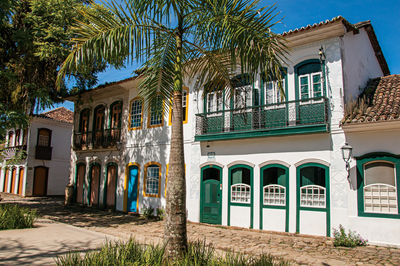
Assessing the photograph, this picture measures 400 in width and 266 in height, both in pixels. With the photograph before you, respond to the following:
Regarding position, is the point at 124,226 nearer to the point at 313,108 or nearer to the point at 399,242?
the point at 313,108

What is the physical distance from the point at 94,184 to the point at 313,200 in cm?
1252

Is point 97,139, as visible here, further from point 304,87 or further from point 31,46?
point 304,87

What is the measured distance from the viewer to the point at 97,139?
687 inches

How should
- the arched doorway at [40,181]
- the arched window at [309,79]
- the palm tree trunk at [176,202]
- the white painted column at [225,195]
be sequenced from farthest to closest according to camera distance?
the arched doorway at [40,181] < the white painted column at [225,195] < the arched window at [309,79] < the palm tree trunk at [176,202]

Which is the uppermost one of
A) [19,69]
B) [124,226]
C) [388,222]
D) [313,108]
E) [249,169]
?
[19,69]

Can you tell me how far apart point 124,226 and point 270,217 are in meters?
5.51

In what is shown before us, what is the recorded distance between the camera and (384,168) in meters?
8.91

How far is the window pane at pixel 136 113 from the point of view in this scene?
15663mm

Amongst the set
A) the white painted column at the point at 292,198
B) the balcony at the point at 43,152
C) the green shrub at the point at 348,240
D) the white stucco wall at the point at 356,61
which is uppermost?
the white stucco wall at the point at 356,61

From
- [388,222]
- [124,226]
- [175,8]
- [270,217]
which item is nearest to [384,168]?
[388,222]

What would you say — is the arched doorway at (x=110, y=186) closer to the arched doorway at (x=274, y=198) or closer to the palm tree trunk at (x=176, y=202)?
the arched doorway at (x=274, y=198)

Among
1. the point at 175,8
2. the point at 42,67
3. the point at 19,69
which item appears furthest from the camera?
the point at 42,67

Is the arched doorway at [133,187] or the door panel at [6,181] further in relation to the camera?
the door panel at [6,181]

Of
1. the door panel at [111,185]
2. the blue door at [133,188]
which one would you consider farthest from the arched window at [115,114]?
the blue door at [133,188]
